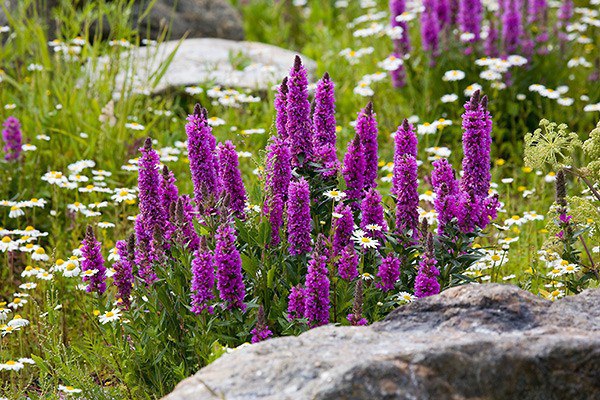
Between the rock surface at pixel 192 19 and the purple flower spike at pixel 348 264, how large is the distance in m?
5.42

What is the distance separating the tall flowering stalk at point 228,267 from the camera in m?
2.99

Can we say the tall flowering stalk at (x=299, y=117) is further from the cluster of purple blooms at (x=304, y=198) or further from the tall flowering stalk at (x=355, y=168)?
the tall flowering stalk at (x=355, y=168)

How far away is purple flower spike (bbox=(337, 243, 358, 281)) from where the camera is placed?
318cm

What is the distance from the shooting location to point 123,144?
575cm

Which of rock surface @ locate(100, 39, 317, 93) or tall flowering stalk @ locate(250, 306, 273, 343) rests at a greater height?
tall flowering stalk @ locate(250, 306, 273, 343)

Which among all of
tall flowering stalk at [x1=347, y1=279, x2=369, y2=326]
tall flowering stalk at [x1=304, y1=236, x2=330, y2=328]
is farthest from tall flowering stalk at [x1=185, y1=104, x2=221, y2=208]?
tall flowering stalk at [x1=347, y1=279, x2=369, y2=326]

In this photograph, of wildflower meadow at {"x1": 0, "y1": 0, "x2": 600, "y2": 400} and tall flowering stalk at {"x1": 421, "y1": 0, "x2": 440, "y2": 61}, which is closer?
wildflower meadow at {"x1": 0, "y1": 0, "x2": 600, "y2": 400}

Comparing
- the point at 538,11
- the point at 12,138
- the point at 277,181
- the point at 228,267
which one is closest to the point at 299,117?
the point at 277,181

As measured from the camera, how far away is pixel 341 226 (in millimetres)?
3334

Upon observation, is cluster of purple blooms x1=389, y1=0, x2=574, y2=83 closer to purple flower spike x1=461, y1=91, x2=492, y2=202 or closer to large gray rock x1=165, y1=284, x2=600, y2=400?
purple flower spike x1=461, y1=91, x2=492, y2=202

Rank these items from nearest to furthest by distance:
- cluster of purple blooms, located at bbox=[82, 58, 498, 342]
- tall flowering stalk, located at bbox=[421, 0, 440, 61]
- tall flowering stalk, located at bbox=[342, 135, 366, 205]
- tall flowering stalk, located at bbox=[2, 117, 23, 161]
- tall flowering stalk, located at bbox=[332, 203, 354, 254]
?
cluster of purple blooms, located at bbox=[82, 58, 498, 342] < tall flowering stalk, located at bbox=[332, 203, 354, 254] < tall flowering stalk, located at bbox=[342, 135, 366, 205] < tall flowering stalk, located at bbox=[2, 117, 23, 161] < tall flowering stalk, located at bbox=[421, 0, 440, 61]

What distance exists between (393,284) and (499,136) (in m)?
3.28

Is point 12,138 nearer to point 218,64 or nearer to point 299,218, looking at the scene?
point 218,64

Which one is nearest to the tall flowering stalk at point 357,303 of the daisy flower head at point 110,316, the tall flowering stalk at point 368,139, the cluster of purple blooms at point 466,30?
the tall flowering stalk at point 368,139
